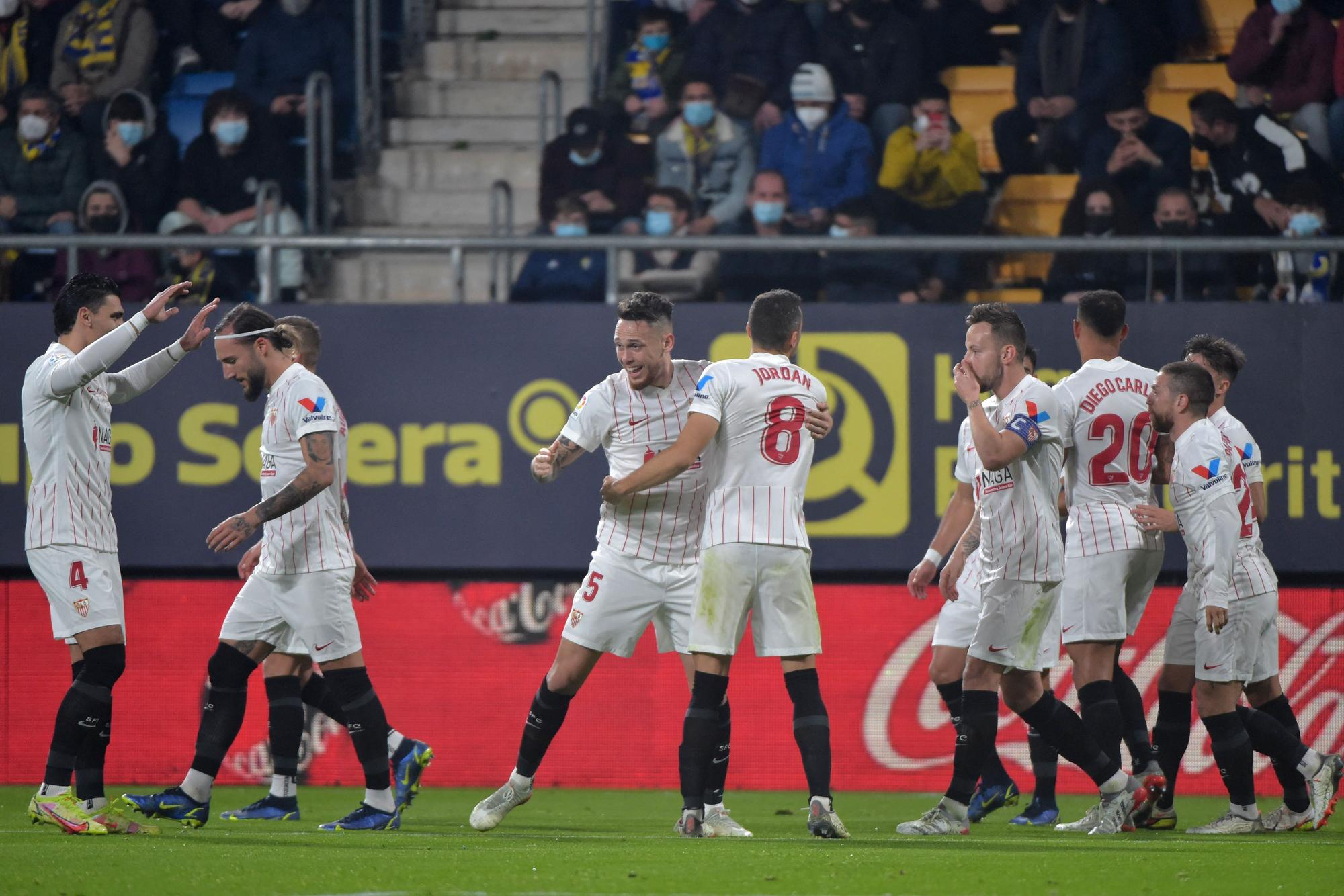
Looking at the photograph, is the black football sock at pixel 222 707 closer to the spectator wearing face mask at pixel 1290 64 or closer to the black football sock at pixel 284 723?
the black football sock at pixel 284 723

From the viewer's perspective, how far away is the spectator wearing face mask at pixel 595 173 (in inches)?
414

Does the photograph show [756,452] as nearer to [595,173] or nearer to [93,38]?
[595,173]

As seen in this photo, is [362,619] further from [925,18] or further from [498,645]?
[925,18]

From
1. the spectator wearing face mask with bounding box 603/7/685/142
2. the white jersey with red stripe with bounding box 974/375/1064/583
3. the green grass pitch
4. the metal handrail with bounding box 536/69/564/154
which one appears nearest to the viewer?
the green grass pitch

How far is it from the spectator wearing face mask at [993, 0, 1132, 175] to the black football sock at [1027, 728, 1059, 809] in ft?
15.2

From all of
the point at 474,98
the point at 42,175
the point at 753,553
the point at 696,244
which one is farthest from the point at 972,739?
the point at 474,98

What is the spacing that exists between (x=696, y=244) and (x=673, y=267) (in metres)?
0.89

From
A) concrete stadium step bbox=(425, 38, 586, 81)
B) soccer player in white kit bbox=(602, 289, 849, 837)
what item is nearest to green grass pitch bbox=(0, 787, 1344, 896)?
soccer player in white kit bbox=(602, 289, 849, 837)

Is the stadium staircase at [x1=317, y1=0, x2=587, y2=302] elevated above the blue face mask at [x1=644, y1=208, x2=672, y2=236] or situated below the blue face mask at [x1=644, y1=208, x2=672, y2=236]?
above

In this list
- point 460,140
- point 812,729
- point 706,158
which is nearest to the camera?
point 812,729

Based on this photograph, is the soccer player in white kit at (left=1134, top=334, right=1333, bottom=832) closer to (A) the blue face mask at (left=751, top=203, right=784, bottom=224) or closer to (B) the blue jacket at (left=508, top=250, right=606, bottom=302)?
(A) the blue face mask at (left=751, top=203, right=784, bottom=224)

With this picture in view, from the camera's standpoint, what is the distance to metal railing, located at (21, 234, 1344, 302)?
8.90 meters

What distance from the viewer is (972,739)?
6477 mm

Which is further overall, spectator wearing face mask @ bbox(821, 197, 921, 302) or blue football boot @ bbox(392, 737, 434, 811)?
spectator wearing face mask @ bbox(821, 197, 921, 302)
